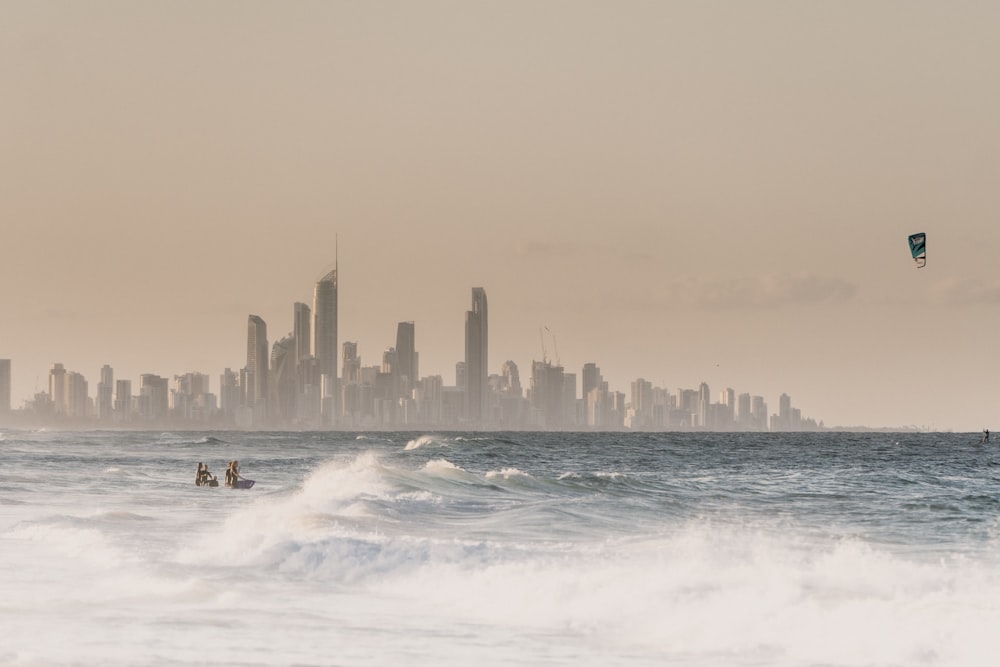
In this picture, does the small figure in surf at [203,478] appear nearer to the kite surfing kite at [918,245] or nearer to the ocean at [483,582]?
the ocean at [483,582]

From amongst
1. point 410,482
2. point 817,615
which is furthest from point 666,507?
point 817,615

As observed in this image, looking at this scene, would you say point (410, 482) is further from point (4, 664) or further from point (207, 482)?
point (4, 664)

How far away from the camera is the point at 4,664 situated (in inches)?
582

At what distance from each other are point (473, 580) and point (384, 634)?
5.12 meters

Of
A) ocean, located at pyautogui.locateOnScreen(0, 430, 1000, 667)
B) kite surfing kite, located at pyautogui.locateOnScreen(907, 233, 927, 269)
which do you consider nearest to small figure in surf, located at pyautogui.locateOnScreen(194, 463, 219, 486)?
ocean, located at pyautogui.locateOnScreen(0, 430, 1000, 667)

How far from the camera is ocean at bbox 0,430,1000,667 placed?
16797 mm

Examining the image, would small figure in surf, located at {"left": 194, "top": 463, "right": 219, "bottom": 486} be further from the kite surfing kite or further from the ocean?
the kite surfing kite

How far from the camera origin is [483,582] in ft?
73.4

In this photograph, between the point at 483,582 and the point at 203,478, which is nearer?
the point at 483,582

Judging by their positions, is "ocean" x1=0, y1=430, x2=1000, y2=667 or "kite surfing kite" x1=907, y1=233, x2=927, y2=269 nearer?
"ocean" x1=0, y1=430, x2=1000, y2=667

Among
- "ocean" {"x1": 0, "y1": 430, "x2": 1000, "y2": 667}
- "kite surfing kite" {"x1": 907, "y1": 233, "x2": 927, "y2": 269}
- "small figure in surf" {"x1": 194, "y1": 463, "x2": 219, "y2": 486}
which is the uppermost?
"kite surfing kite" {"x1": 907, "y1": 233, "x2": 927, "y2": 269}

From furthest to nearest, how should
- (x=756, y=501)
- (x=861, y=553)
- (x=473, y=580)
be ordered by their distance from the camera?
(x=756, y=501) → (x=861, y=553) → (x=473, y=580)

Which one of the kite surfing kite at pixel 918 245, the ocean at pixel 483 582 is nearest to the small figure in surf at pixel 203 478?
the ocean at pixel 483 582

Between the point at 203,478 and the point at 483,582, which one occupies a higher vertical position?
the point at 203,478
